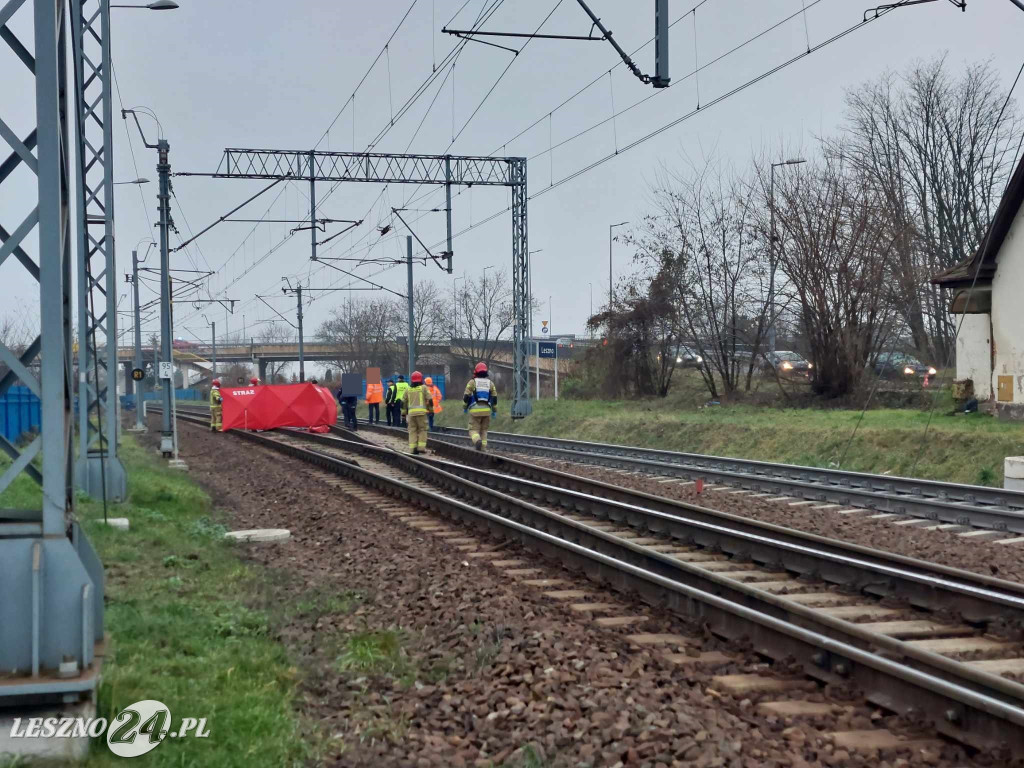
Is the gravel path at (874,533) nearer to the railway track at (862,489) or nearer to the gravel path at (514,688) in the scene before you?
the railway track at (862,489)

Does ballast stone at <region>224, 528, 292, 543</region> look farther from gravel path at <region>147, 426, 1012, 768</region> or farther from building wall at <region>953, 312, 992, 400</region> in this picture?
building wall at <region>953, 312, 992, 400</region>

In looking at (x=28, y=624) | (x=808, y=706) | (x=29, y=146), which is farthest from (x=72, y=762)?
(x=808, y=706)

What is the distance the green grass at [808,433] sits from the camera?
1883 centimetres

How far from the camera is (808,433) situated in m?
23.2

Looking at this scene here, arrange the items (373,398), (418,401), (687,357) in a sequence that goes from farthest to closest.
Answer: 1. (373,398)
2. (687,357)
3. (418,401)

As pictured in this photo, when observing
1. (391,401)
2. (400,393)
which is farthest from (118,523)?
(391,401)

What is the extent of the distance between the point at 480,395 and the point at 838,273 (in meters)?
15.0

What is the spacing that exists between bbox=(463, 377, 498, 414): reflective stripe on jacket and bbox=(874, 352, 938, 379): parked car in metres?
Result: 15.8

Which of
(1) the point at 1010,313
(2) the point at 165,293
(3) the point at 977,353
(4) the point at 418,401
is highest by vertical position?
(2) the point at 165,293

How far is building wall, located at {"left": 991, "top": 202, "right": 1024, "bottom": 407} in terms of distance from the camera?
22094 millimetres

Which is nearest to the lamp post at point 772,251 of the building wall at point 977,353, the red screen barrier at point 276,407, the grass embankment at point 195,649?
the building wall at point 977,353

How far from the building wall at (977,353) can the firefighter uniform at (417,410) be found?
12.5 m

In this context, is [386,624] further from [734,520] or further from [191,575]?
[734,520]

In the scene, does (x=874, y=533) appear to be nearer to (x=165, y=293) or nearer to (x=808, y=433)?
(x=808, y=433)
